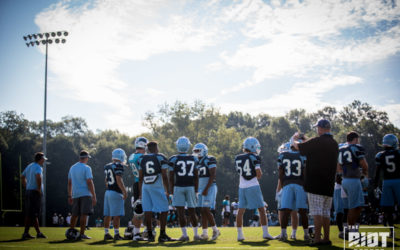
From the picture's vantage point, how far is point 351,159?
10828 millimetres

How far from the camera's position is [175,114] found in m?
66.0

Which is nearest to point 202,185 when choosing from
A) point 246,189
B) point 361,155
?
point 246,189

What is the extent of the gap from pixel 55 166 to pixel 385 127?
173ft

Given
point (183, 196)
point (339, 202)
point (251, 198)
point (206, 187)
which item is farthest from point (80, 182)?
point (339, 202)

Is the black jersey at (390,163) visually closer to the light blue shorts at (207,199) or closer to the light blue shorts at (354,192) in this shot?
the light blue shorts at (354,192)

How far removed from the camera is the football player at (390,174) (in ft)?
36.2

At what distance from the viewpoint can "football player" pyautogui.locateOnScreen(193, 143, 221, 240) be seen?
1245 cm

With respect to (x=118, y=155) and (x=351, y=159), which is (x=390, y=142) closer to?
(x=351, y=159)

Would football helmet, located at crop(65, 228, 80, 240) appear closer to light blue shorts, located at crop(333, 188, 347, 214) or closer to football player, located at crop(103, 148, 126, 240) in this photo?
football player, located at crop(103, 148, 126, 240)

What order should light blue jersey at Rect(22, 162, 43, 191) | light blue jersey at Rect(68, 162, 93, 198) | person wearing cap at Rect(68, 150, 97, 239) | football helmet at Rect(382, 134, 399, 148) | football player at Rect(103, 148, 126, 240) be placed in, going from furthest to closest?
light blue jersey at Rect(22, 162, 43, 191) < light blue jersey at Rect(68, 162, 93, 198) < person wearing cap at Rect(68, 150, 97, 239) < football player at Rect(103, 148, 126, 240) < football helmet at Rect(382, 134, 399, 148)

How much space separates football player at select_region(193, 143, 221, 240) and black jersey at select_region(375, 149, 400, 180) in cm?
474

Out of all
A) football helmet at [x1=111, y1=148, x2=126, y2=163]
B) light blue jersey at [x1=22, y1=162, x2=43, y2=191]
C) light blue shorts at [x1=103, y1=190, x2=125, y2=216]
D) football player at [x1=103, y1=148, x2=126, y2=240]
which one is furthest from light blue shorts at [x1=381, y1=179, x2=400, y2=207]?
light blue jersey at [x1=22, y1=162, x2=43, y2=191]

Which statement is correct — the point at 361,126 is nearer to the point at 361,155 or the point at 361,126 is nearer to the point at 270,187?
the point at 270,187

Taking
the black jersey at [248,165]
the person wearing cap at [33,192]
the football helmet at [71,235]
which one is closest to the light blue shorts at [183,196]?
the black jersey at [248,165]
